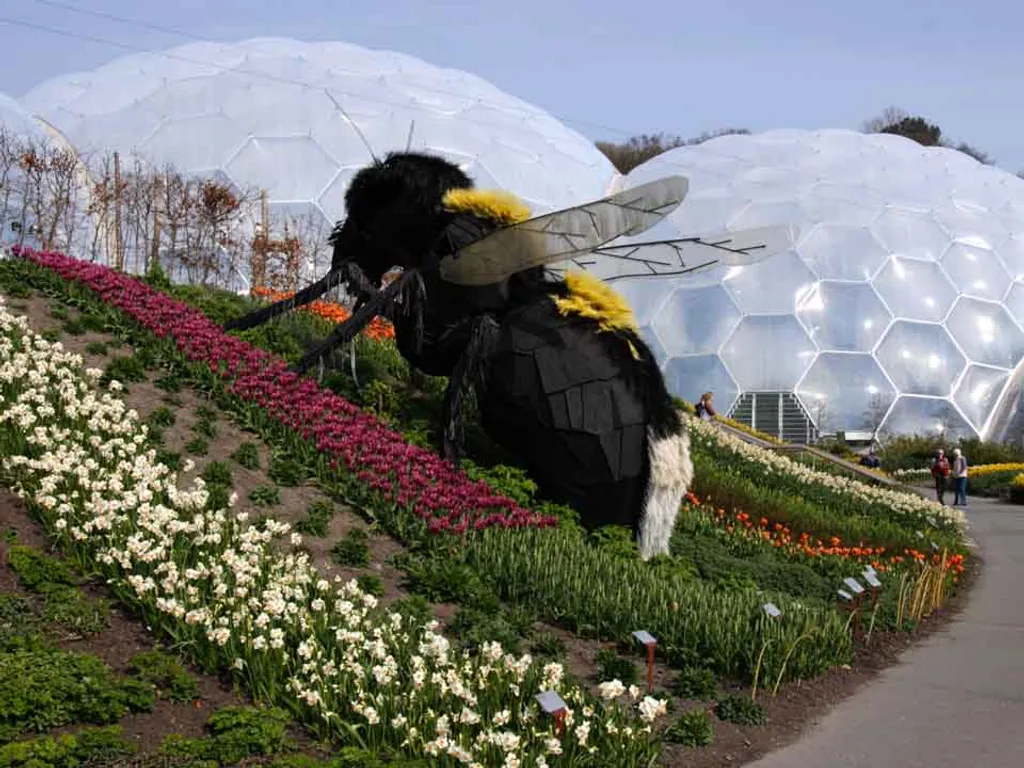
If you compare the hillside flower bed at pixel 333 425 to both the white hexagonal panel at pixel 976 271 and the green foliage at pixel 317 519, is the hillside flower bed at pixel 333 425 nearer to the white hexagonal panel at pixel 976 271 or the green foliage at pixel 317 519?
the green foliage at pixel 317 519

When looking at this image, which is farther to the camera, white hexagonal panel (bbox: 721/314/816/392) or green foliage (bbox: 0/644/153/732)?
white hexagonal panel (bbox: 721/314/816/392)

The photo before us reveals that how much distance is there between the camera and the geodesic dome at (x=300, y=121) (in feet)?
94.2

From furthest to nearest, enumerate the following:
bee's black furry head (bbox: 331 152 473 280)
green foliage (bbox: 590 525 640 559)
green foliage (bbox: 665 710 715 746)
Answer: bee's black furry head (bbox: 331 152 473 280)
green foliage (bbox: 590 525 640 559)
green foliage (bbox: 665 710 715 746)

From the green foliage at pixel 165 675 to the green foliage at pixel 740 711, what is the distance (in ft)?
9.55

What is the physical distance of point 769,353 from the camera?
27453 mm

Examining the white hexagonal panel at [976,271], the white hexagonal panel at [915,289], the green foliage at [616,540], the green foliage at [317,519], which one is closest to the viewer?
the green foliage at [317,519]

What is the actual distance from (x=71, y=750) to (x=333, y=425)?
204 inches

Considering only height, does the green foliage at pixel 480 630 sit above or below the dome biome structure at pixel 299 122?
below

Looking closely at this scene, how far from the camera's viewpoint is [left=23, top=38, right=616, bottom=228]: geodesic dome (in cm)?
2870

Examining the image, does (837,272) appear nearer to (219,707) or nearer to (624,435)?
(624,435)

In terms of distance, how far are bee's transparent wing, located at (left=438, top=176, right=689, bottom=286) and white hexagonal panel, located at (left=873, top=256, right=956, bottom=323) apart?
1994cm

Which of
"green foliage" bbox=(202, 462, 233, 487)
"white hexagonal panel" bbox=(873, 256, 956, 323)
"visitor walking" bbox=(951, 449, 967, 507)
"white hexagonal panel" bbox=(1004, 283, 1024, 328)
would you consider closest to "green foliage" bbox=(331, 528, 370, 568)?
"green foliage" bbox=(202, 462, 233, 487)

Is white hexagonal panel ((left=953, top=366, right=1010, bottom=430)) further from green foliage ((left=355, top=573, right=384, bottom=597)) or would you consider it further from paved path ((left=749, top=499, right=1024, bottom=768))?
A: green foliage ((left=355, top=573, right=384, bottom=597))

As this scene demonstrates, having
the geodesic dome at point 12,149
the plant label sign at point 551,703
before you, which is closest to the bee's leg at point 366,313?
the plant label sign at point 551,703
